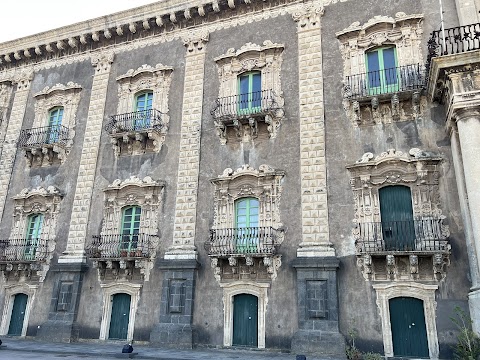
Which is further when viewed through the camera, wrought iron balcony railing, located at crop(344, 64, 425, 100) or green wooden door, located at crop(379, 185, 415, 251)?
wrought iron balcony railing, located at crop(344, 64, 425, 100)

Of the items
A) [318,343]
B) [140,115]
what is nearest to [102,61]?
[140,115]

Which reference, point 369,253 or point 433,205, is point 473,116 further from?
point 369,253

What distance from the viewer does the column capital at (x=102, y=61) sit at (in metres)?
20.8

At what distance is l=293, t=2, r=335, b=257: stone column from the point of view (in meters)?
14.5

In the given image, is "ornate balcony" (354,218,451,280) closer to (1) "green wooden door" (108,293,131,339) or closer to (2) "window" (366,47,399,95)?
(2) "window" (366,47,399,95)

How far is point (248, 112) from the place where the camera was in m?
17.0

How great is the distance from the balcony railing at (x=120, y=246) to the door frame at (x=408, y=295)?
29.2 ft

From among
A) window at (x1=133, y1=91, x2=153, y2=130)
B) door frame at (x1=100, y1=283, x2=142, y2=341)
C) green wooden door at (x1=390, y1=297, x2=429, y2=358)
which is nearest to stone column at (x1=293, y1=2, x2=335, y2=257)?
green wooden door at (x1=390, y1=297, x2=429, y2=358)

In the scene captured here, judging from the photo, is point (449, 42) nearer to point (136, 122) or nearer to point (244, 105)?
point (244, 105)

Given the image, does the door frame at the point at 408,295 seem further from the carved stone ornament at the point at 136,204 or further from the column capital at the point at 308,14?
the column capital at the point at 308,14

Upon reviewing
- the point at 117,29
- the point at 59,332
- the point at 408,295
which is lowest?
the point at 59,332

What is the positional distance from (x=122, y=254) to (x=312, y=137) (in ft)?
29.5

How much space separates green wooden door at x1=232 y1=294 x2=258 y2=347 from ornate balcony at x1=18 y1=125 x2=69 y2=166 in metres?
11.4

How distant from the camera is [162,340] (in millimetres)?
14953
